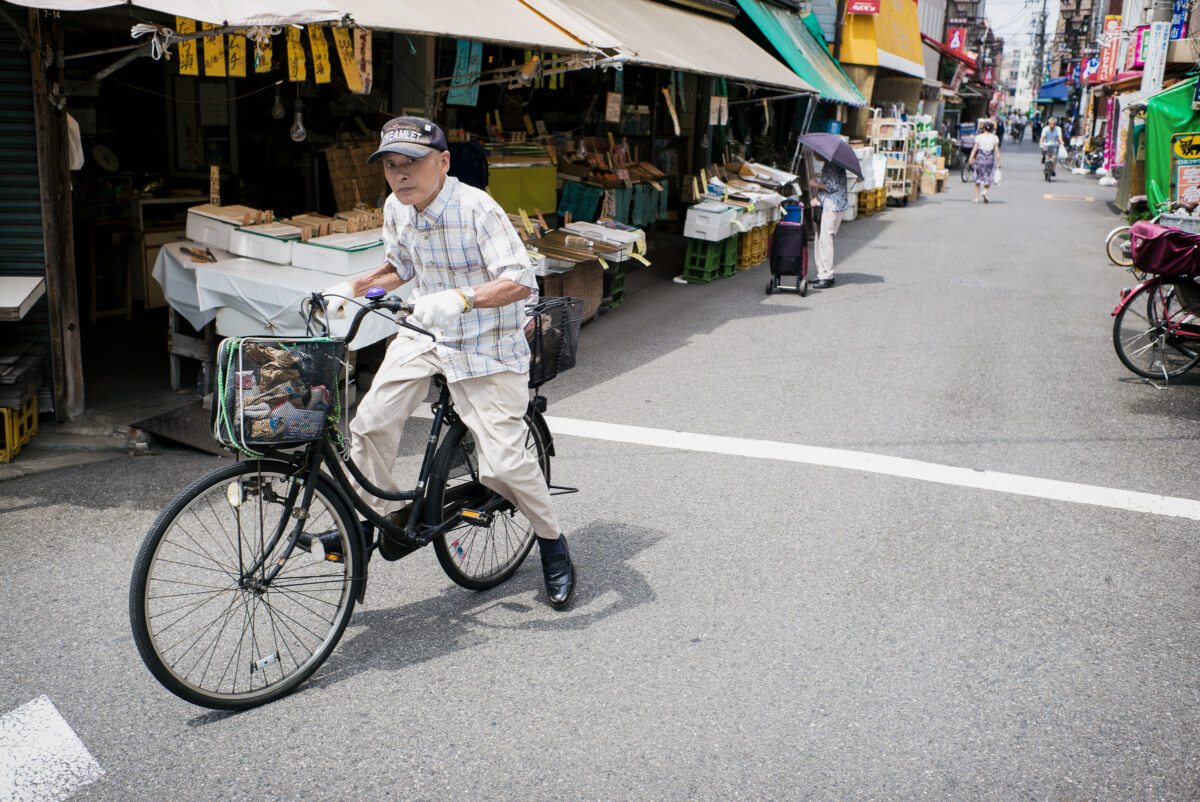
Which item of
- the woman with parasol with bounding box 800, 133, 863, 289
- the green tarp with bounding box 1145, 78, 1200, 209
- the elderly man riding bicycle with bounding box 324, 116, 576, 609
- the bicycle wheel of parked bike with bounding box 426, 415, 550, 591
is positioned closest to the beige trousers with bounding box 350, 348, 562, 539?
the elderly man riding bicycle with bounding box 324, 116, 576, 609

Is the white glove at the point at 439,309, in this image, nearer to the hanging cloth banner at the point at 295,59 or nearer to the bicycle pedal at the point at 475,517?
the bicycle pedal at the point at 475,517

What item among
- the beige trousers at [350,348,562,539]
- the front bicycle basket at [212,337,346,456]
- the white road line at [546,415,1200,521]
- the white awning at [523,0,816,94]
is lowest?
the white road line at [546,415,1200,521]

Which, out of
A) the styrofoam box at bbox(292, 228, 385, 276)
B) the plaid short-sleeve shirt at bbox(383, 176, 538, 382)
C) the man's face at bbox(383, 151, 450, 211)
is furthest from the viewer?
the styrofoam box at bbox(292, 228, 385, 276)

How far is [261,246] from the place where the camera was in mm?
7137

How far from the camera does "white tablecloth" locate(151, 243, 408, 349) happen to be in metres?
6.58

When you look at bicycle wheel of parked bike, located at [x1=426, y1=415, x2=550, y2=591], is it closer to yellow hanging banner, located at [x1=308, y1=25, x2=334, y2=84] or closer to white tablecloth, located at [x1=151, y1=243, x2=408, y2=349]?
white tablecloth, located at [x1=151, y1=243, x2=408, y2=349]

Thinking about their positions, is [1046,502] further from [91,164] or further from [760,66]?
[760,66]

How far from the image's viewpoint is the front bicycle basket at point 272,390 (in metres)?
3.04

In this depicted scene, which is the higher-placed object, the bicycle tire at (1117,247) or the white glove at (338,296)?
the white glove at (338,296)

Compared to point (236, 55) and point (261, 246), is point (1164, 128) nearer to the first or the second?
point (261, 246)

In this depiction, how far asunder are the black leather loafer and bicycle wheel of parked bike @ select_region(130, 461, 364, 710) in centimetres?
87

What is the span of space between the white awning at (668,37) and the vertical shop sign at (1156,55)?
9130mm

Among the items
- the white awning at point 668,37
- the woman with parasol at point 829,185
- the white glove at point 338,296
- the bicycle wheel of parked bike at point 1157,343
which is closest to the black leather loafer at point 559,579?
the white glove at point 338,296

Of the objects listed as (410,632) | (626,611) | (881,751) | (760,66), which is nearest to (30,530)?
(410,632)
